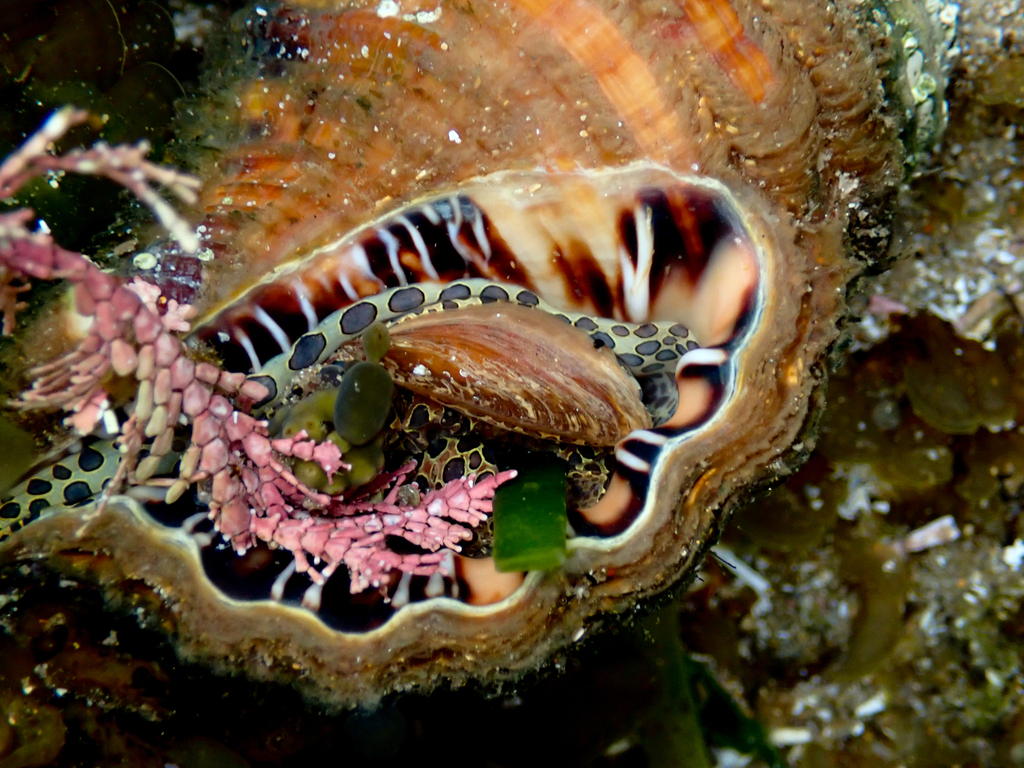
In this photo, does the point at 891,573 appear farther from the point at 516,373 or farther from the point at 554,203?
the point at 554,203

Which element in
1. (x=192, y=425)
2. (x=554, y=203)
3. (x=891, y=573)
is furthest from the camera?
(x=891, y=573)

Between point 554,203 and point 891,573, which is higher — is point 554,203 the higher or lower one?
the higher one

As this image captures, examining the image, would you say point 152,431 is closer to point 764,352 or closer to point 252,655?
point 252,655

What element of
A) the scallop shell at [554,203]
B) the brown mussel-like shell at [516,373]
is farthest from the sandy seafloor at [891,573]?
the brown mussel-like shell at [516,373]

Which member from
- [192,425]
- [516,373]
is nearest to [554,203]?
[516,373]

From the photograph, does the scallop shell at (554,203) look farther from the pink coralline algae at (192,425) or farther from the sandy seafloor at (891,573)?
the sandy seafloor at (891,573)

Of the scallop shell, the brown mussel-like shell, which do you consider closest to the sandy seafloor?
the scallop shell

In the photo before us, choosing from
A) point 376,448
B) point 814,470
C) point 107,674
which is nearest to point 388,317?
point 376,448
